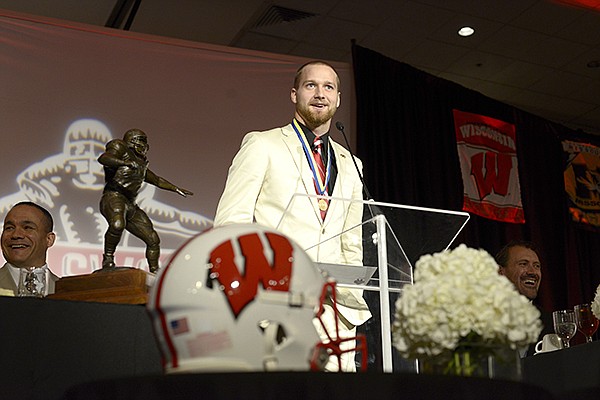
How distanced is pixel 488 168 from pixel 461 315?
18.2ft

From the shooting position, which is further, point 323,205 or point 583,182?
point 583,182

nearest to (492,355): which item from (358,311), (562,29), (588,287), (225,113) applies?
(358,311)

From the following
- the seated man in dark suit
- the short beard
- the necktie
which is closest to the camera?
the necktie

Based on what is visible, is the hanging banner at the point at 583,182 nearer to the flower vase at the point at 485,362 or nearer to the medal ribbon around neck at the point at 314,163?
the medal ribbon around neck at the point at 314,163

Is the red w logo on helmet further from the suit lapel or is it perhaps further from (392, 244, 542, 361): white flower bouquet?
the suit lapel

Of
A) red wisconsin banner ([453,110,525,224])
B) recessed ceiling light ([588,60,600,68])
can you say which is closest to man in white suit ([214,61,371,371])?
red wisconsin banner ([453,110,525,224])

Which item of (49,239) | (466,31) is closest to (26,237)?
(49,239)

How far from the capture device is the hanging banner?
23.7 feet

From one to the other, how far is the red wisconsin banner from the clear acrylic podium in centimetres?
448

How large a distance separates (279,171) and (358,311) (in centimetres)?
49

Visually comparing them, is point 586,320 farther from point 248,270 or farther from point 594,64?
point 594,64

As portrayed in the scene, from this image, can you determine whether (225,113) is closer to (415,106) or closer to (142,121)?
(142,121)

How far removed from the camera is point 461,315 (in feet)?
4.16

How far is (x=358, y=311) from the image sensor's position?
6.90 ft
